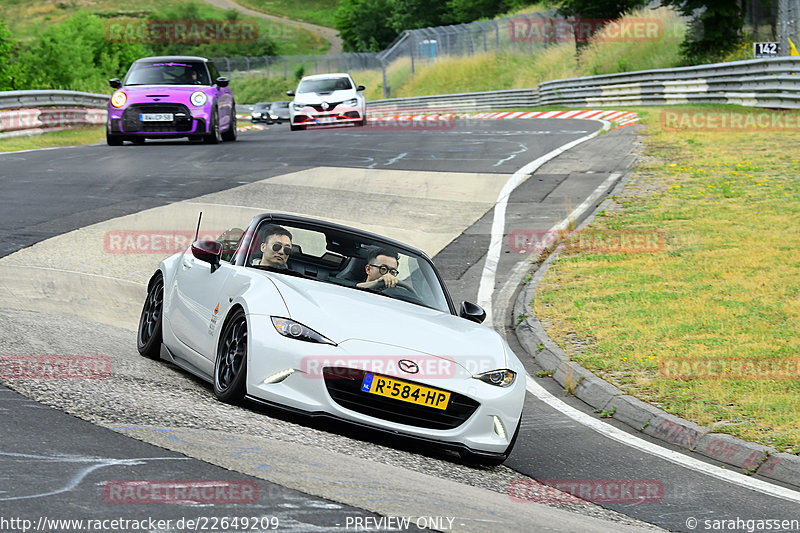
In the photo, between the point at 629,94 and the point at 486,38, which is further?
the point at 486,38

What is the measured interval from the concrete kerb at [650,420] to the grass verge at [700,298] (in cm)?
12

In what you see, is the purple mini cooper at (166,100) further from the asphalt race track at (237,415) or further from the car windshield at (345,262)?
the car windshield at (345,262)

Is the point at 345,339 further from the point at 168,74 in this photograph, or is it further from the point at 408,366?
the point at 168,74

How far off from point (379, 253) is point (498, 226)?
344 inches

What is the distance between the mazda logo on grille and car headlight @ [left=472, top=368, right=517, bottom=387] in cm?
41

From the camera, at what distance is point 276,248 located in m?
7.49

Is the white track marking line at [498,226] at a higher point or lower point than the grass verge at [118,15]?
lower

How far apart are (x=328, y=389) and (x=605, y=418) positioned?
285 cm

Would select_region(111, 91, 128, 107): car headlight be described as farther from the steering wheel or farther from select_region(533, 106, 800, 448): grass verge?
the steering wheel

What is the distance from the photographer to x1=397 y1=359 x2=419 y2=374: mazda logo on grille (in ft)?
20.3
